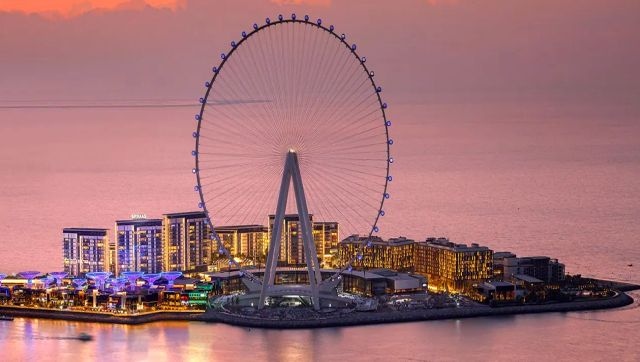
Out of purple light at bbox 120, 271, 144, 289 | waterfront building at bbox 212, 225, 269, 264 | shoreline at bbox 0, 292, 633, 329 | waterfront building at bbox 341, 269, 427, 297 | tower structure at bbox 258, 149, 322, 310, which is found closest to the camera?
shoreline at bbox 0, 292, 633, 329

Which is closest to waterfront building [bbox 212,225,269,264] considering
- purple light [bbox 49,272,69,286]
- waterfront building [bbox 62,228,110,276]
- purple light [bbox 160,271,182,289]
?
waterfront building [bbox 62,228,110,276]

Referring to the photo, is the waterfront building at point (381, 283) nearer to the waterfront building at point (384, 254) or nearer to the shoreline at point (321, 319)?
the waterfront building at point (384, 254)

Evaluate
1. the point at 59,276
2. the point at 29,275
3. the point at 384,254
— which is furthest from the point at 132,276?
the point at 384,254

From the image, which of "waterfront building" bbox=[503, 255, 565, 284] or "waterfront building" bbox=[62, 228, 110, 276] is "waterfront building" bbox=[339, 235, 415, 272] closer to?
"waterfront building" bbox=[503, 255, 565, 284]

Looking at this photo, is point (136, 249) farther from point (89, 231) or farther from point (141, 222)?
point (89, 231)

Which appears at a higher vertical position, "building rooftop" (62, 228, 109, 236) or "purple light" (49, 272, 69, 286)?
"building rooftop" (62, 228, 109, 236)

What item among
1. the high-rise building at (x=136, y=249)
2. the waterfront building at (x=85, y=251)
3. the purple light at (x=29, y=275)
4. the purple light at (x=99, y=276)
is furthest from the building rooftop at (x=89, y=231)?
the purple light at (x=29, y=275)

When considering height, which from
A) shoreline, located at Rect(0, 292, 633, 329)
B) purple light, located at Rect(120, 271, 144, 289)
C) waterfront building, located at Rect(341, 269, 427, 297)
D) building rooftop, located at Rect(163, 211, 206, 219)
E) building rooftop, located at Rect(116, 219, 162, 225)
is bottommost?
shoreline, located at Rect(0, 292, 633, 329)
